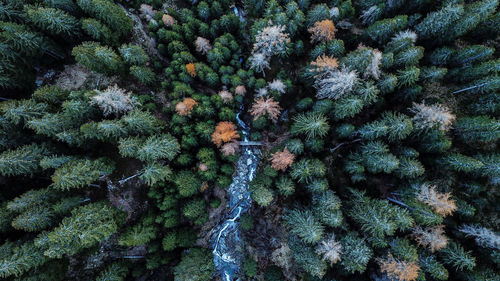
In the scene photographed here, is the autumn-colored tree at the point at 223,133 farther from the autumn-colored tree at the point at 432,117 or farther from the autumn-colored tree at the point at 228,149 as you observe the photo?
the autumn-colored tree at the point at 432,117

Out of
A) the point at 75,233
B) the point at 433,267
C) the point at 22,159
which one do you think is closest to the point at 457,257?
the point at 433,267

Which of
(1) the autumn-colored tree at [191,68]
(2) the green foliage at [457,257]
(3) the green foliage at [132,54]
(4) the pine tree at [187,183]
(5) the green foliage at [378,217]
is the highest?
(3) the green foliage at [132,54]

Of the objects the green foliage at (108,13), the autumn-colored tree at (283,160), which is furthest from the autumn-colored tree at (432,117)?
the green foliage at (108,13)

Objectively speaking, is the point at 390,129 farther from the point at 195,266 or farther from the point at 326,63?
the point at 195,266

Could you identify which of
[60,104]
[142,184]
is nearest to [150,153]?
[142,184]

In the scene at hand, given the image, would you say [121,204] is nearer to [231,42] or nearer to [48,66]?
[48,66]
